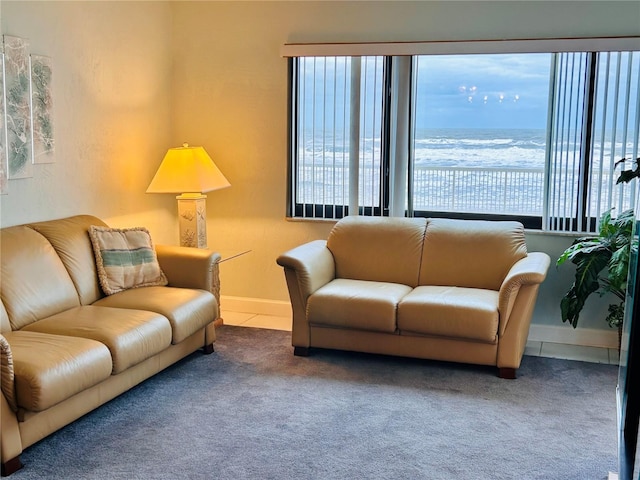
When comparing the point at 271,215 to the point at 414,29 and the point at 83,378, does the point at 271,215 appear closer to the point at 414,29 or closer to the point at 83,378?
the point at 414,29

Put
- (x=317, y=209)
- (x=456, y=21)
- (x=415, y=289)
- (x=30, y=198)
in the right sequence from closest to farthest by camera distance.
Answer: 1. (x=30, y=198)
2. (x=415, y=289)
3. (x=456, y=21)
4. (x=317, y=209)

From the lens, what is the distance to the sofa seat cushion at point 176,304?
4012 mm

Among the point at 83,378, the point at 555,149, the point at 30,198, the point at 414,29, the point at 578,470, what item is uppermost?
the point at 414,29

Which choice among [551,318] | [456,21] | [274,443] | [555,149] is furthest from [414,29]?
[274,443]

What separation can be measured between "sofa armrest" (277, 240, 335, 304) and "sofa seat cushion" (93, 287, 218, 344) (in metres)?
0.53

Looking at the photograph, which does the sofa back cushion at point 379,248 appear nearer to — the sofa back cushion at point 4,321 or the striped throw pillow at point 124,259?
the striped throw pillow at point 124,259

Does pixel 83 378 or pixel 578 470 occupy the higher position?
pixel 83 378

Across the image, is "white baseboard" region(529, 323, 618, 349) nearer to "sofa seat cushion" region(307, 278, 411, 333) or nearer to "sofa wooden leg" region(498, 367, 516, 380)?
"sofa wooden leg" region(498, 367, 516, 380)

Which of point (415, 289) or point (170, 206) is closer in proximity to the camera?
point (415, 289)

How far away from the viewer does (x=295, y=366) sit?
4344mm

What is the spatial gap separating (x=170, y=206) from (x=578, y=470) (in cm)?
365

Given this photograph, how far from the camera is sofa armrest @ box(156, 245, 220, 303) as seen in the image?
448cm

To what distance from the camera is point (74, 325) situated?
3.64 m

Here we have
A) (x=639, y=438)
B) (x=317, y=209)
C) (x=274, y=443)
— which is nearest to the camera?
(x=639, y=438)
